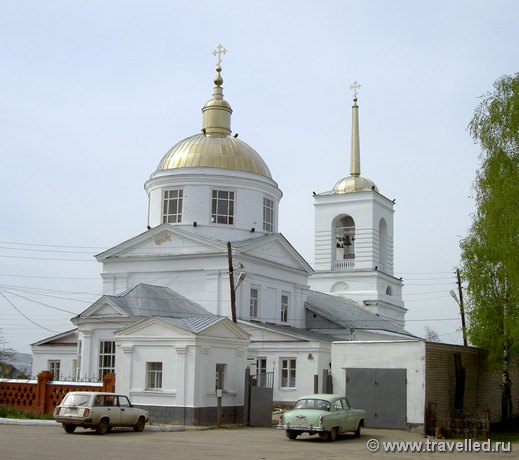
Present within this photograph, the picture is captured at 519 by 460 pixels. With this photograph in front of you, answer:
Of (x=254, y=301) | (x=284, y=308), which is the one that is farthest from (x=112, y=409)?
→ (x=284, y=308)

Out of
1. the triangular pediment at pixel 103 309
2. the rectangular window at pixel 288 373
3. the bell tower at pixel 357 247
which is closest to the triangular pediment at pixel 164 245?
the rectangular window at pixel 288 373

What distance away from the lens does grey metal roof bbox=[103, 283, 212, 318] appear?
125 feet

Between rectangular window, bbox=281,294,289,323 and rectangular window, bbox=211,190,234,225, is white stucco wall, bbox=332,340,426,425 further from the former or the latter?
rectangular window, bbox=281,294,289,323

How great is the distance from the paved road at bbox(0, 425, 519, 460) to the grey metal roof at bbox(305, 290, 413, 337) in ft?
75.3

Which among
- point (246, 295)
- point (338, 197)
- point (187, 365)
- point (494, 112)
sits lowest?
point (187, 365)

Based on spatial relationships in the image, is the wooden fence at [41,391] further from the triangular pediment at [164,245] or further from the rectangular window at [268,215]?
the rectangular window at [268,215]

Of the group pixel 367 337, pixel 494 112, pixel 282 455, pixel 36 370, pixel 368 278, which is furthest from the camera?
pixel 368 278

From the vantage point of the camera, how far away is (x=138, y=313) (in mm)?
37750

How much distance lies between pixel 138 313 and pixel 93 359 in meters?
2.71

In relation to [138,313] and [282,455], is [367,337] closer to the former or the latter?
[138,313]

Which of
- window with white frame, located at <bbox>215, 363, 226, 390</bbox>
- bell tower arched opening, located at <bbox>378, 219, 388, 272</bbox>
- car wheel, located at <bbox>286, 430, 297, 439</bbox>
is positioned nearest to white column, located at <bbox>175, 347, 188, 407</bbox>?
window with white frame, located at <bbox>215, 363, 226, 390</bbox>

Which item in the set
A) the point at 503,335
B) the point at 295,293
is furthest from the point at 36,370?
the point at 503,335

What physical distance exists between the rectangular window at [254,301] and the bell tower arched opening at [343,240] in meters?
22.0

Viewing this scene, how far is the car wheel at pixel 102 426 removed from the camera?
2398cm
